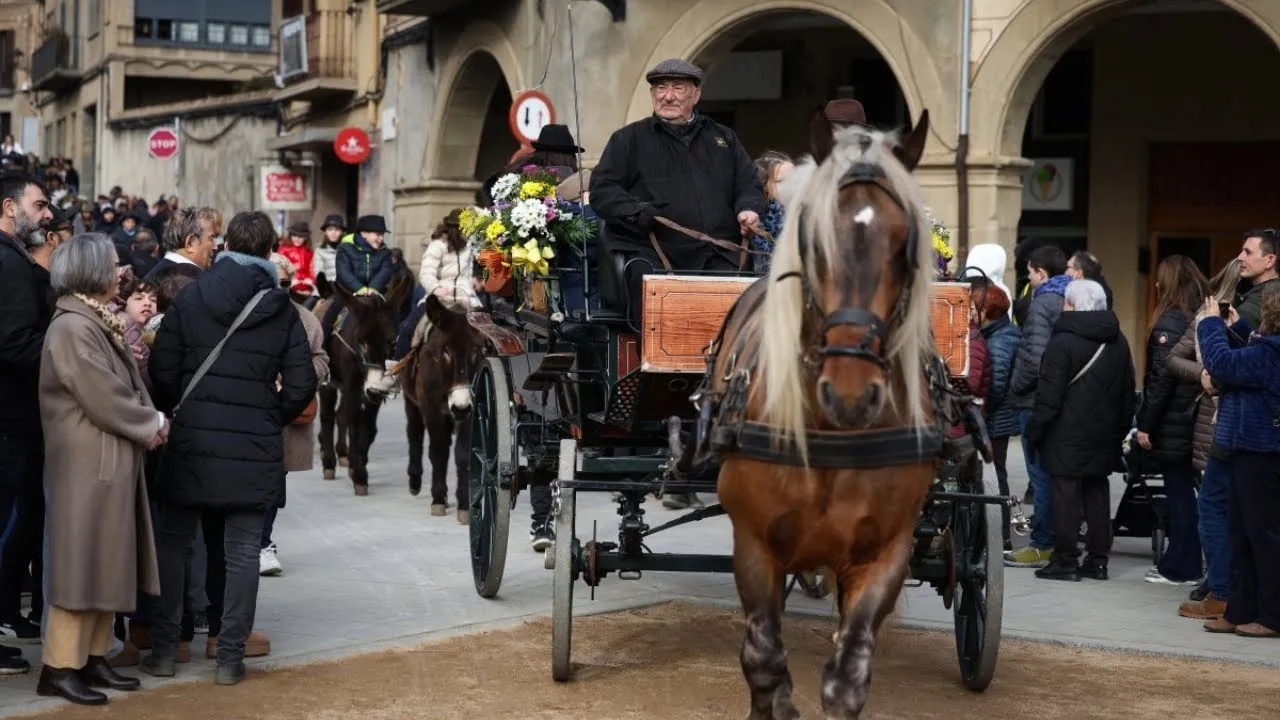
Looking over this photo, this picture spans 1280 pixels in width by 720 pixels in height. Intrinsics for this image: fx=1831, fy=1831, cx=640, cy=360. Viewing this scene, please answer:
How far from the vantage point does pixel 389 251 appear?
16500mm

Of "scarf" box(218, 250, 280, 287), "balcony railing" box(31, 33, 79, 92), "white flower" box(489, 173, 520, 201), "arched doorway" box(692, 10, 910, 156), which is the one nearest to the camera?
"scarf" box(218, 250, 280, 287)

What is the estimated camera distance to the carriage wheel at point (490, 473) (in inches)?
363

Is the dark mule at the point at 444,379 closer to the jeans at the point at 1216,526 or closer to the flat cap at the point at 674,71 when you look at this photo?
the flat cap at the point at 674,71

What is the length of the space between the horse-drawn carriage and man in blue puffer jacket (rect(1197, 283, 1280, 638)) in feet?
5.03

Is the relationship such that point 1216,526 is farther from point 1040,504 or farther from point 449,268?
point 449,268

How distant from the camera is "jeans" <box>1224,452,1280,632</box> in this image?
8859mm

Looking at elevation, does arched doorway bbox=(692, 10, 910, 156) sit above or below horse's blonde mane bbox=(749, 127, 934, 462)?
above

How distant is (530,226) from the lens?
9031 mm

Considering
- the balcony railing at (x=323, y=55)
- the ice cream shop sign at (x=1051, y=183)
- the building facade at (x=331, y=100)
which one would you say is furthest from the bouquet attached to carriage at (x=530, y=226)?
the balcony railing at (x=323, y=55)

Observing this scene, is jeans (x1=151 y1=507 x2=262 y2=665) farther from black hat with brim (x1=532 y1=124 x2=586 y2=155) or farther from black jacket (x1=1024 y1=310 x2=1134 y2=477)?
black jacket (x1=1024 y1=310 x2=1134 y2=477)

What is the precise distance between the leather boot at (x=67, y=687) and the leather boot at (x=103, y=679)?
11 cm

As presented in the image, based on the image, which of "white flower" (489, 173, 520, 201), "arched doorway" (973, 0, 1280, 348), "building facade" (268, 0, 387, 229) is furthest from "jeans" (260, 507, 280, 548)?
"building facade" (268, 0, 387, 229)

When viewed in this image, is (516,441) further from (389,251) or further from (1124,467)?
(389,251)

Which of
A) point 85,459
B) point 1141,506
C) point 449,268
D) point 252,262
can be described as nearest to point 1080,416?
point 1141,506
